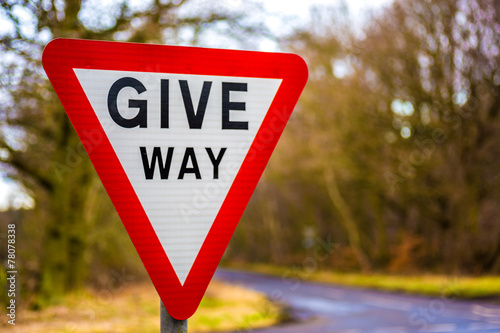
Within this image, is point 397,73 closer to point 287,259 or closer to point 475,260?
point 475,260

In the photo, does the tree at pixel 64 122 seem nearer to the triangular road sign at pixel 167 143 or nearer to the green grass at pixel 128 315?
the green grass at pixel 128 315

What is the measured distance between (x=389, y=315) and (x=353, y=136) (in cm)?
960

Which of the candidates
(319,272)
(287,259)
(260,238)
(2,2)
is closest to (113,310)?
(2,2)

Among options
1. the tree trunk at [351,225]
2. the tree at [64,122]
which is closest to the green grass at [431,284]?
the tree trunk at [351,225]

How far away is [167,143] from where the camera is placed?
1.37 metres

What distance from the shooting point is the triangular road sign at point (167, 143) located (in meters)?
1.33

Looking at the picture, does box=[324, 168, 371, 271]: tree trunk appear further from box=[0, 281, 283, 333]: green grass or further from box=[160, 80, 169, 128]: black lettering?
box=[160, 80, 169, 128]: black lettering

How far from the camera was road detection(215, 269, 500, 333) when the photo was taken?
33.5ft

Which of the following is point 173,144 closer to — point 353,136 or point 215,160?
point 215,160

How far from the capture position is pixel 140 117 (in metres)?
1.36

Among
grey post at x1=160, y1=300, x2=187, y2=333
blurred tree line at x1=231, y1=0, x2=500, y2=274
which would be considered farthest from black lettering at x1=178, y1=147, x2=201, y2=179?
blurred tree line at x1=231, y1=0, x2=500, y2=274

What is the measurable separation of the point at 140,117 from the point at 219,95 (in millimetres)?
217

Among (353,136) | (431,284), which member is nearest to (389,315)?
(431,284)

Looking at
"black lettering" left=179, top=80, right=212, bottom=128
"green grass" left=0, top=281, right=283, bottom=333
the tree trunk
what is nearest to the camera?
"black lettering" left=179, top=80, right=212, bottom=128
